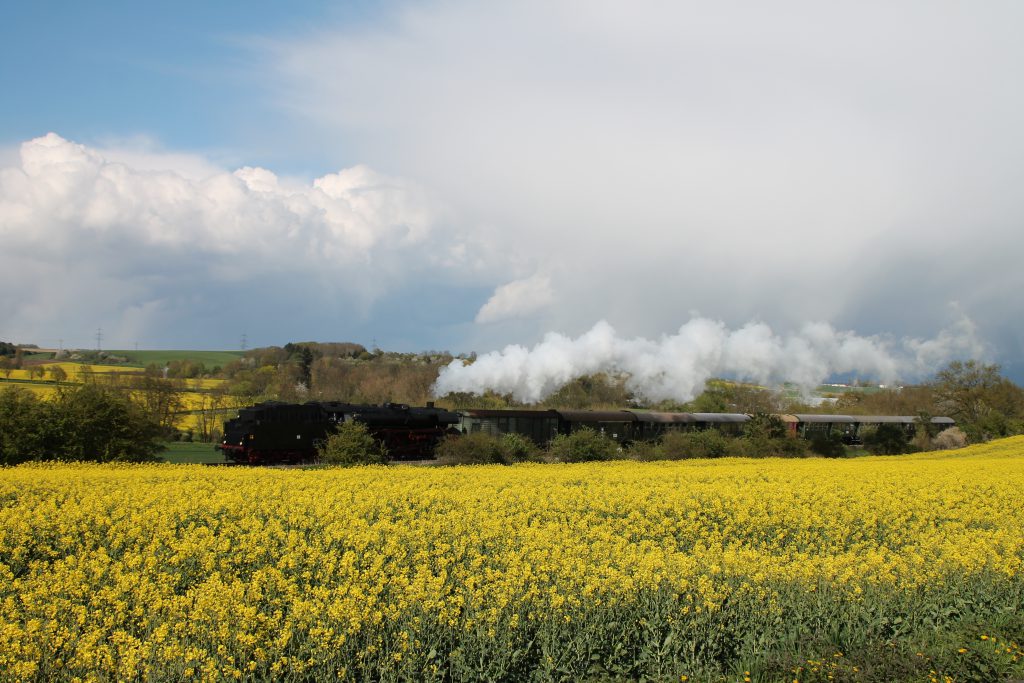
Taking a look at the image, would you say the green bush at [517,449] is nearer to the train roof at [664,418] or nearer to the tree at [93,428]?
the train roof at [664,418]

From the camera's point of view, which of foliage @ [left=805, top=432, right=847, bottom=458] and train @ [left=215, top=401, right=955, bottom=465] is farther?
foliage @ [left=805, top=432, right=847, bottom=458]

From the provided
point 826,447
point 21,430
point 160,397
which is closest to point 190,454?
point 21,430

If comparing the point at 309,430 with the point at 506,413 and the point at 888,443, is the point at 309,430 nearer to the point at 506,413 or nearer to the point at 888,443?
the point at 506,413

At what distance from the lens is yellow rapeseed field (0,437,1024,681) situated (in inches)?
325

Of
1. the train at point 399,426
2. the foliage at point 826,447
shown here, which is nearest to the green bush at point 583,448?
the train at point 399,426

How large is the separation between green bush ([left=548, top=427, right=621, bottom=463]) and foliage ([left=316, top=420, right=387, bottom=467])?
1052 centimetres

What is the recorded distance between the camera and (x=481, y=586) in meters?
9.84

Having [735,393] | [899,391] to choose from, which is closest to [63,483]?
[735,393]

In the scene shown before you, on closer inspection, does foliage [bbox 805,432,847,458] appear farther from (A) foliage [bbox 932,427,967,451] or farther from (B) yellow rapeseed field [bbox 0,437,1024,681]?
(B) yellow rapeseed field [bbox 0,437,1024,681]

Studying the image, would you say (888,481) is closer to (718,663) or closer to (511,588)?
(718,663)

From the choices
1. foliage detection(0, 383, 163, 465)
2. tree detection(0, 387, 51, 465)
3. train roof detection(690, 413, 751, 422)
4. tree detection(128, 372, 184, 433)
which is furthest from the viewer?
tree detection(128, 372, 184, 433)

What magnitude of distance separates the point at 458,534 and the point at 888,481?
16.0 m

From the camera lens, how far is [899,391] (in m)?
104

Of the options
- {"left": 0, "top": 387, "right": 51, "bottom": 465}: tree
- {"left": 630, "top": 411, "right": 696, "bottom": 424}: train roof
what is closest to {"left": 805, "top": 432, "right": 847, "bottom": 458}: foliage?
{"left": 630, "top": 411, "right": 696, "bottom": 424}: train roof
